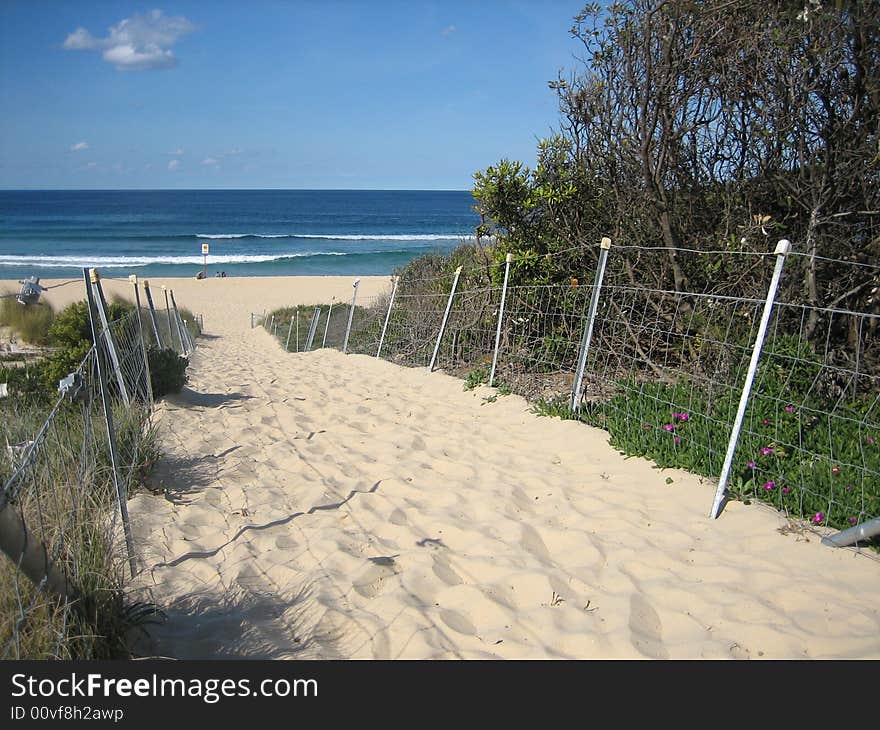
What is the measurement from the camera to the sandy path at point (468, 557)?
2975 millimetres

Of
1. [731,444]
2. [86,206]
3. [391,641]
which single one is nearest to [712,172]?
[731,444]

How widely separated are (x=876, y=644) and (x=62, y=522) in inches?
136

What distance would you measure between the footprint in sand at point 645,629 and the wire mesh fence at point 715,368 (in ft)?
4.62

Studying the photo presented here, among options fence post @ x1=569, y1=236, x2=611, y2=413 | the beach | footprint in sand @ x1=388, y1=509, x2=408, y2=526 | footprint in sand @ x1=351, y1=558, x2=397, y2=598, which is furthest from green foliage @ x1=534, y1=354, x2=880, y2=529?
footprint in sand @ x1=351, y1=558, x2=397, y2=598

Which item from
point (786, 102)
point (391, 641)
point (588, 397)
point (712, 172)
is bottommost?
point (391, 641)

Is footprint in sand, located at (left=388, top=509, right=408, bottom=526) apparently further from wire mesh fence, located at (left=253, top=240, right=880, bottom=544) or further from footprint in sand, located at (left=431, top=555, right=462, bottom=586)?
wire mesh fence, located at (left=253, top=240, right=880, bottom=544)

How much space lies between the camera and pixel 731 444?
4199mm

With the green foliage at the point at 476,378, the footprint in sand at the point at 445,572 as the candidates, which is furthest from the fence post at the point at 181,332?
A: the footprint in sand at the point at 445,572

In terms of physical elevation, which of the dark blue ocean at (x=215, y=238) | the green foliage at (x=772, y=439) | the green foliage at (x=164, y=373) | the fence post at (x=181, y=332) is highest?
the dark blue ocean at (x=215, y=238)

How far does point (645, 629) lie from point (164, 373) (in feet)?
19.0

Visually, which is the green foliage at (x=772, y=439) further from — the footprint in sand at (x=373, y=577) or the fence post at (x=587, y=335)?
the footprint in sand at (x=373, y=577)

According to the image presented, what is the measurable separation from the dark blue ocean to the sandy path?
62.6 ft
